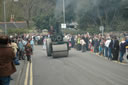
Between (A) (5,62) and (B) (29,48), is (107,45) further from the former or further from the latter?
(A) (5,62)

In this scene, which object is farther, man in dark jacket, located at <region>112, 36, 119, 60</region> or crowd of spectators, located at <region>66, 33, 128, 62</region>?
man in dark jacket, located at <region>112, 36, 119, 60</region>

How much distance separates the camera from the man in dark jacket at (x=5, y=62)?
215 inches

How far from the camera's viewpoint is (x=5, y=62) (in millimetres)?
5574

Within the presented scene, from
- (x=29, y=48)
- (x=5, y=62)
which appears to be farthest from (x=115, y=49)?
(x=5, y=62)

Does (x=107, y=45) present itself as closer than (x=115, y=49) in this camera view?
No

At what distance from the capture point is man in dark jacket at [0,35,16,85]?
17.9 ft

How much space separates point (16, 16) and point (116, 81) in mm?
51984

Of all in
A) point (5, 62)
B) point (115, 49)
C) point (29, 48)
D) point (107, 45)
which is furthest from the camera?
point (107, 45)

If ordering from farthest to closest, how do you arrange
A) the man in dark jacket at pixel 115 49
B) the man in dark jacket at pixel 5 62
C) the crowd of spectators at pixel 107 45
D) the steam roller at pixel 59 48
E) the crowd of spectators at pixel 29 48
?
the steam roller at pixel 59 48 → the man in dark jacket at pixel 115 49 → the crowd of spectators at pixel 107 45 → the crowd of spectators at pixel 29 48 → the man in dark jacket at pixel 5 62

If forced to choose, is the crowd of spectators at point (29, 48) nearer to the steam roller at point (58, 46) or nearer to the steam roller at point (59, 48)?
the steam roller at point (58, 46)

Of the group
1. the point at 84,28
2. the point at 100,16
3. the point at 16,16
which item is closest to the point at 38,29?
the point at 16,16

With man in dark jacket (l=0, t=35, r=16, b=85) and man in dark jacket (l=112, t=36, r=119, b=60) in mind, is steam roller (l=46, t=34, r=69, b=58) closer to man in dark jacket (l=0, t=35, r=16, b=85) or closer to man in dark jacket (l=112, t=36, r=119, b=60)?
man in dark jacket (l=112, t=36, r=119, b=60)

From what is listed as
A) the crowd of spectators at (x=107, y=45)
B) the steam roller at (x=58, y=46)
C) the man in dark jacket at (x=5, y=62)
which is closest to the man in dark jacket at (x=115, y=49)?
the crowd of spectators at (x=107, y=45)

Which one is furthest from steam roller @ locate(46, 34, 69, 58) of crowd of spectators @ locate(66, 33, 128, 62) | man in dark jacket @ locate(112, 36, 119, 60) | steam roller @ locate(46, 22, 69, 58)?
man in dark jacket @ locate(112, 36, 119, 60)
